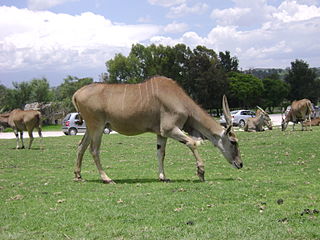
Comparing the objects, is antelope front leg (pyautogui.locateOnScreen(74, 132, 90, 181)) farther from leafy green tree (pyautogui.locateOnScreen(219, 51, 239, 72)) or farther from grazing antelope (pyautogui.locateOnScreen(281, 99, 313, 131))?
leafy green tree (pyautogui.locateOnScreen(219, 51, 239, 72))

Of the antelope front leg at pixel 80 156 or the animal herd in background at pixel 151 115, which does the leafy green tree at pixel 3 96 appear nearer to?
the antelope front leg at pixel 80 156

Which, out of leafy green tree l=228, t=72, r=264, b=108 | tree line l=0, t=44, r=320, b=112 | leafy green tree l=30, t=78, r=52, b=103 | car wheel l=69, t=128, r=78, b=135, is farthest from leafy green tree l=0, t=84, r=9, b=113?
leafy green tree l=228, t=72, r=264, b=108

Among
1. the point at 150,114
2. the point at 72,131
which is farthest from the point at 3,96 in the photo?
the point at 150,114

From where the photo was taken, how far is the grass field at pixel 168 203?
6805mm

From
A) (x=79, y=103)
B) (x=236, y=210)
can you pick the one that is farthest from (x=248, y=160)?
(x=236, y=210)

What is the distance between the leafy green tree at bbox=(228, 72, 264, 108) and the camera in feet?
290

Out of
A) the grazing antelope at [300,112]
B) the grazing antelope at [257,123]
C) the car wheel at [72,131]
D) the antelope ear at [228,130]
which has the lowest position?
the car wheel at [72,131]

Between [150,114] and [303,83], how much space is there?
4059 inches

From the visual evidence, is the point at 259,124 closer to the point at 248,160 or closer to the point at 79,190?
the point at 248,160

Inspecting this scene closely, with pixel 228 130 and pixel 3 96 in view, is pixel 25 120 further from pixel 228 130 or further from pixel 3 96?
pixel 3 96

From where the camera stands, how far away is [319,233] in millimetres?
6430

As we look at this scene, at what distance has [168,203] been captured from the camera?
866 cm

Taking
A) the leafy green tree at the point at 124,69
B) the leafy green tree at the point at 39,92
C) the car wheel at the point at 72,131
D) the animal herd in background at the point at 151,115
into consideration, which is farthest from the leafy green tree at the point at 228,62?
the animal herd in background at the point at 151,115

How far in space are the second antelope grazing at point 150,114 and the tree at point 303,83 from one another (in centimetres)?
10018
